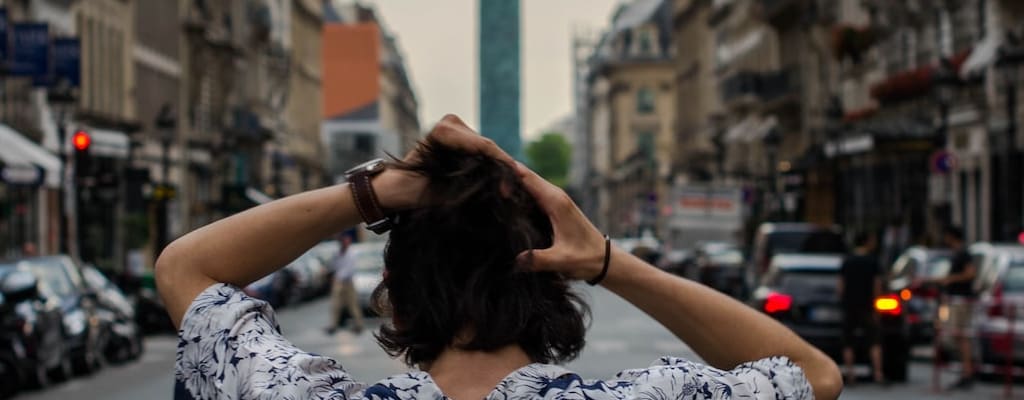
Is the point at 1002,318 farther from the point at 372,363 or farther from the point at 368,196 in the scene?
the point at 368,196

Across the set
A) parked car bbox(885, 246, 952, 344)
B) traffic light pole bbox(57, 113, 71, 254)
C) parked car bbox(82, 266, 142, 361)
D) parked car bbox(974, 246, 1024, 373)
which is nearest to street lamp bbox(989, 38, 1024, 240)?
parked car bbox(885, 246, 952, 344)

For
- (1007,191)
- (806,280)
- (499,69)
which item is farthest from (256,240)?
(1007,191)

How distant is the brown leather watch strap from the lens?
3.34 meters

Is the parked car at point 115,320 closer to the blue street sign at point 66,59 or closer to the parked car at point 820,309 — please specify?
the parked car at point 820,309

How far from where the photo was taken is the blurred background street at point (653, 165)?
78.2 ft

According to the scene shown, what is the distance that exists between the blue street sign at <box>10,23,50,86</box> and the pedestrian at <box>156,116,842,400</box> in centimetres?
3739

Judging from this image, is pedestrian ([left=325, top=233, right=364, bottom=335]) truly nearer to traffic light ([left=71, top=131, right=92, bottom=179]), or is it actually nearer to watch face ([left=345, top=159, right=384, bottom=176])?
traffic light ([left=71, top=131, right=92, bottom=179])

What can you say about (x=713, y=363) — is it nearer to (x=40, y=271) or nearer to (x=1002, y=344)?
(x=1002, y=344)

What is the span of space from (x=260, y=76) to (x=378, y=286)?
89.1 meters

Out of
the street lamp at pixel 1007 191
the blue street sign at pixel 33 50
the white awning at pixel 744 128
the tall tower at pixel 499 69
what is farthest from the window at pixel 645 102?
the tall tower at pixel 499 69

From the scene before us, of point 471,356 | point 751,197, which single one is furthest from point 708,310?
point 751,197

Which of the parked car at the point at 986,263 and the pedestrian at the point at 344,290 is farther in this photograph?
the pedestrian at the point at 344,290

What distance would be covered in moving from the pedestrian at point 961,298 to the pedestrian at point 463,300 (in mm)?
19721

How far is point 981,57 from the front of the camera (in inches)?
1628
